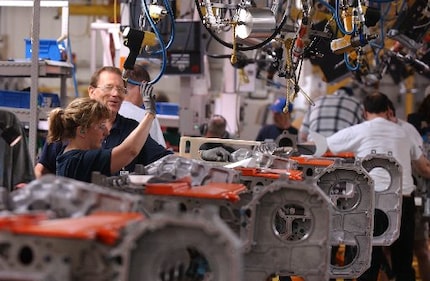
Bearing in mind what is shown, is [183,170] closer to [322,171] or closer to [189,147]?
[322,171]

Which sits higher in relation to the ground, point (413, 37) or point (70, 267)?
point (413, 37)

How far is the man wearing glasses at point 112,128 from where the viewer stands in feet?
16.4

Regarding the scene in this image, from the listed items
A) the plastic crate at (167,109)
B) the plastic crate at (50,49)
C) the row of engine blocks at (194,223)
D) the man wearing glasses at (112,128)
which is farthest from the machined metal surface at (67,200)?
the plastic crate at (167,109)

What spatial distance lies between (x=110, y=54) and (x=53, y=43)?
1281mm

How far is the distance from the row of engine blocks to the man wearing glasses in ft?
2.24

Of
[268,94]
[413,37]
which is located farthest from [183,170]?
[268,94]

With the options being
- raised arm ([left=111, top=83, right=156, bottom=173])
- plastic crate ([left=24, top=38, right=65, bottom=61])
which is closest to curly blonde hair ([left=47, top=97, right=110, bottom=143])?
raised arm ([left=111, top=83, right=156, bottom=173])

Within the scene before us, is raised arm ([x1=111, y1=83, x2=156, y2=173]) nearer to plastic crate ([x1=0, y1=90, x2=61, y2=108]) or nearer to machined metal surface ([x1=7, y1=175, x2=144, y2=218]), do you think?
machined metal surface ([x1=7, y1=175, x2=144, y2=218])

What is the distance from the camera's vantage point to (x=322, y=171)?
17.2 feet

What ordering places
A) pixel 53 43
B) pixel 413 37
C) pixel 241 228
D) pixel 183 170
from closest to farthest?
1. pixel 241 228
2. pixel 183 170
3. pixel 53 43
4. pixel 413 37

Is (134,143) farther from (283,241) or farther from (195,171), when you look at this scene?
(283,241)

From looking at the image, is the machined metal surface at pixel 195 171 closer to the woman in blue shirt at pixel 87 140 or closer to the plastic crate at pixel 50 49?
the woman in blue shirt at pixel 87 140

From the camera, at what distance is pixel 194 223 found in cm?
283

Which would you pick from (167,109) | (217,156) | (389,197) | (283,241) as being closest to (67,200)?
(283,241)
